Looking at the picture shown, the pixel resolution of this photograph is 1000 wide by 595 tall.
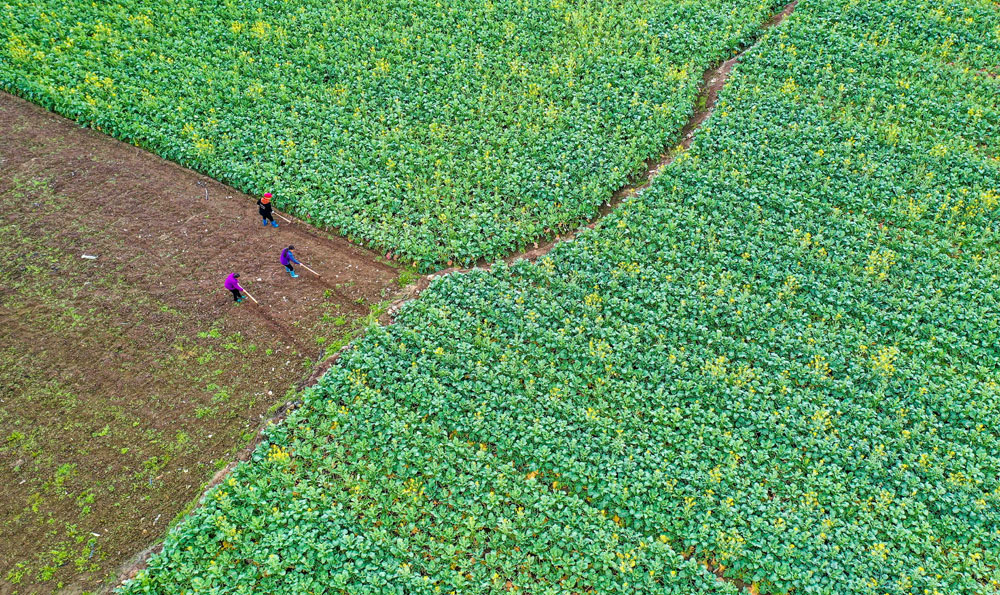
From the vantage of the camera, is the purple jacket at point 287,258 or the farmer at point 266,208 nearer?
the purple jacket at point 287,258

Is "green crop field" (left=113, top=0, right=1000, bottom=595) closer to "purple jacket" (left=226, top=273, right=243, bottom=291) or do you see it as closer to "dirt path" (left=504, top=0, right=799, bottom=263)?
"dirt path" (left=504, top=0, right=799, bottom=263)

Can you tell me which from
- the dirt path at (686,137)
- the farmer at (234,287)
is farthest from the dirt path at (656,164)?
the farmer at (234,287)

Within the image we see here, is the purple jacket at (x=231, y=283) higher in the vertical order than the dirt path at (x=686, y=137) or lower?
lower

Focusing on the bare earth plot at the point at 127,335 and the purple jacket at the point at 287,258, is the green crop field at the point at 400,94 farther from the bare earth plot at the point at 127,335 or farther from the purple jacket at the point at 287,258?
the purple jacket at the point at 287,258

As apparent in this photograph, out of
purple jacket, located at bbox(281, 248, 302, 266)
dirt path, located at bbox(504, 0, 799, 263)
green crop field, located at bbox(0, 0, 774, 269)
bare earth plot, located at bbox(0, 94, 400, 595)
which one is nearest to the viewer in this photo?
bare earth plot, located at bbox(0, 94, 400, 595)

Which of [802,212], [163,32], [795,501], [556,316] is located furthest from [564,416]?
[163,32]

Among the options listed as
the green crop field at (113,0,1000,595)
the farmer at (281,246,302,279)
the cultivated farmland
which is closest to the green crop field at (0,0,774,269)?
the cultivated farmland

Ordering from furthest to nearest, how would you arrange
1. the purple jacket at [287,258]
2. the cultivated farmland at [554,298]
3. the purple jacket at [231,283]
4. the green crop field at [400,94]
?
1. the green crop field at [400,94]
2. the purple jacket at [287,258]
3. the purple jacket at [231,283]
4. the cultivated farmland at [554,298]

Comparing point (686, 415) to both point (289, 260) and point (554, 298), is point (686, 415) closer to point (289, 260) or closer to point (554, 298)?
point (554, 298)
